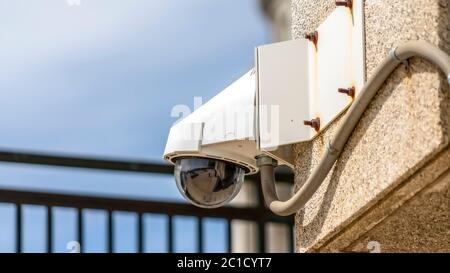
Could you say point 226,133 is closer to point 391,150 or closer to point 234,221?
point 391,150

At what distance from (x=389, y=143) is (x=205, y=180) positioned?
0.98 meters

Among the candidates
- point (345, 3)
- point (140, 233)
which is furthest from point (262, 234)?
point (345, 3)

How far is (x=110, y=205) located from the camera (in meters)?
8.05

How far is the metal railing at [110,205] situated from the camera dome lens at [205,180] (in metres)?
3.04

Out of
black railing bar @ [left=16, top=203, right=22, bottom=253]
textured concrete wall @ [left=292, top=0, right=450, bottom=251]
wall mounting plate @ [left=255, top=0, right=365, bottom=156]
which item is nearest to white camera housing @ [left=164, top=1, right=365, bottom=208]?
wall mounting plate @ [left=255, top=0, right=365, bottom=156]

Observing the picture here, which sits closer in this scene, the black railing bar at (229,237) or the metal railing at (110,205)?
the metal railing at (110,205)

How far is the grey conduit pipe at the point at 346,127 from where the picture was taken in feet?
12.1

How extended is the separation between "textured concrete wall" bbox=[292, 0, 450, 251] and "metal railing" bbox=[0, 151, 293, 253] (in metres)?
3.37

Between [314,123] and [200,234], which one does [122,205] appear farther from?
[314,123]

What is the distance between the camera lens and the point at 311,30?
485 centimetres

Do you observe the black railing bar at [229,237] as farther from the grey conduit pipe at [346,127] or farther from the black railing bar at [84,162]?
the grey conduit pipe at [346,127]

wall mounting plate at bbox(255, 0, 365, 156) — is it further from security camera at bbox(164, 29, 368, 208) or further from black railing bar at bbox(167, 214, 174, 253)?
black railing bar at bbox(167, 214, 174, 253)

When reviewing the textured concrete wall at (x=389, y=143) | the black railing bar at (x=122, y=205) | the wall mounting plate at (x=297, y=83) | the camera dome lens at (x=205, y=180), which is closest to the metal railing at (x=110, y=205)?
the black railing bar at (x=122, y=205)

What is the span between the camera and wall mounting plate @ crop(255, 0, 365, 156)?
451cm
